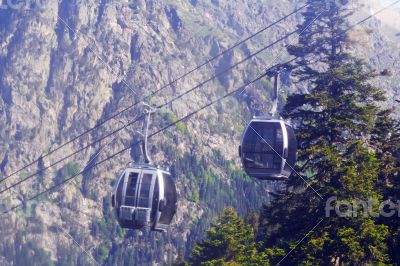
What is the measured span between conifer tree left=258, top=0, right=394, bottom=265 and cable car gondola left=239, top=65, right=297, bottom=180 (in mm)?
3226

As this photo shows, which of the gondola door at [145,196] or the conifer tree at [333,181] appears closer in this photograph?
the gondola door at [145,196]

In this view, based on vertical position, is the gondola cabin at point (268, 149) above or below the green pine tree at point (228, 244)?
above

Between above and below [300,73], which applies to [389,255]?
below

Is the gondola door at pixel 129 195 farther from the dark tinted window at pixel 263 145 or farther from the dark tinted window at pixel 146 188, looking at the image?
the dark tinted window at pixel 263 145

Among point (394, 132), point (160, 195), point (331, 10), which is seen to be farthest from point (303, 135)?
point (331, 10)

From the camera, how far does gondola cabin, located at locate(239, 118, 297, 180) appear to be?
116 ft

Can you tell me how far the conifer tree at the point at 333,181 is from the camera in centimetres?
3606

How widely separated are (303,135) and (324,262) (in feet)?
24.9

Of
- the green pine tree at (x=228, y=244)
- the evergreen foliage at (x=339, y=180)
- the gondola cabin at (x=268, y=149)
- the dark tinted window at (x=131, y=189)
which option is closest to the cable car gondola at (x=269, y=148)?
the gondola cabin at (x=268, y=149)

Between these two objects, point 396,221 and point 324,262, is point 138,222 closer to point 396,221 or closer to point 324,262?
point 324,262

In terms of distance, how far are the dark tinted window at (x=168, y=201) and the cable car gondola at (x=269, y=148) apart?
3.71m

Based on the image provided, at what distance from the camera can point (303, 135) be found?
41.5m

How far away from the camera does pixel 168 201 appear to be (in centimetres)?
3475

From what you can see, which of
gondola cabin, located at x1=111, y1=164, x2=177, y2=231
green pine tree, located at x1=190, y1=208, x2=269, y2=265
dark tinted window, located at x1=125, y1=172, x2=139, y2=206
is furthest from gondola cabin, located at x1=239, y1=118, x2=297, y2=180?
green pine tree, located at x1=190, y1=208, x2=269, y2=265
